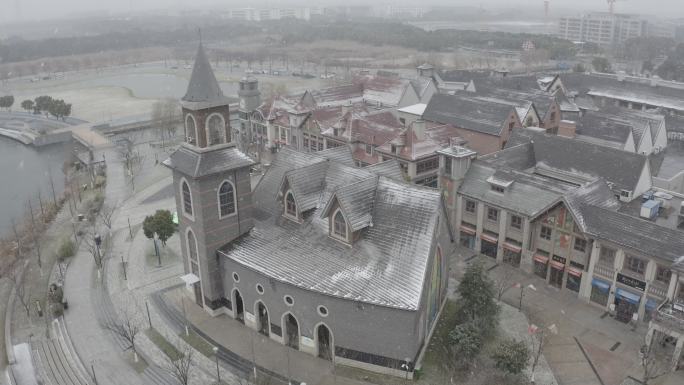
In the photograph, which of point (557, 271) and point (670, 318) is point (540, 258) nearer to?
point (557, 271)

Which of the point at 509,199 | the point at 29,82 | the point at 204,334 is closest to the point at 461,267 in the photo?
the point at 509,199

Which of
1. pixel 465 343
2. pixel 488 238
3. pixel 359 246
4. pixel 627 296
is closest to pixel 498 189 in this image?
pixel 488 238

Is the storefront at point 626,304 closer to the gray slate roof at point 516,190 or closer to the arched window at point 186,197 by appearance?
→ the gray slate roof at point 516,190

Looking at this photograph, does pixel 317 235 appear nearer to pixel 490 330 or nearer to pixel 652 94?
pixel 490 330

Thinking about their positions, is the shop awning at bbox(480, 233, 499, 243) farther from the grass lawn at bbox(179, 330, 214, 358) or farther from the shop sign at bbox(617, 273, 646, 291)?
the grass lawn at bbox(179, 330, 214, 358)

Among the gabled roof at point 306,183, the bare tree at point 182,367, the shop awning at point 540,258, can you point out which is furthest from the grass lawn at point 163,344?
the shop awning at point 540,258
